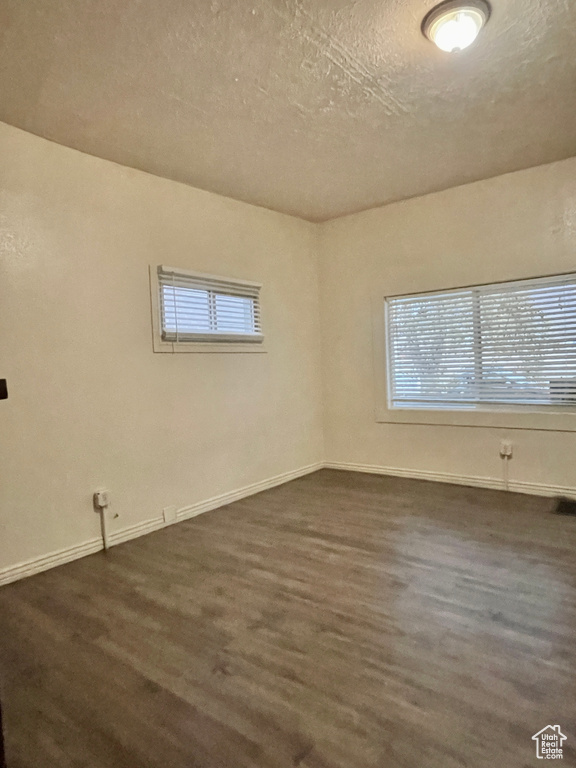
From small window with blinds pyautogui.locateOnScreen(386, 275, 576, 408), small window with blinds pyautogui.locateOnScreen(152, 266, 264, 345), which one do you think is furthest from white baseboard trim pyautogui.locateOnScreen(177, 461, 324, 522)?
small window with blinds pyautogui.locateOnScreen(152, 266, 264, 345)

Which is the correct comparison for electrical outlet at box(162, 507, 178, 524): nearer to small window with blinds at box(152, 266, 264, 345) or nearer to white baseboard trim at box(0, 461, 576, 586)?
white baseboard trim at box(0, 461, 576, 586)

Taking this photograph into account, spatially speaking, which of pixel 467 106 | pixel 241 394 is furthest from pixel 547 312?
pixel 241 394

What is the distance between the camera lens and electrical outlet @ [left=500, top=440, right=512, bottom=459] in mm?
4023

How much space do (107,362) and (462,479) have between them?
3.17 meters

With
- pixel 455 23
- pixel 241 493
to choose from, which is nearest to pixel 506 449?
pixel 241 493

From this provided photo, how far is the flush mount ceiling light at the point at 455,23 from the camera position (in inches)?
76.8

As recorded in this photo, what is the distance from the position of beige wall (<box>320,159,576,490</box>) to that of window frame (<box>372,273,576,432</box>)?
5 cm

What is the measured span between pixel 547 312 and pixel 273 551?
2.88 m

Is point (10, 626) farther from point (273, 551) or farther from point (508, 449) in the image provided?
point (508, 449)

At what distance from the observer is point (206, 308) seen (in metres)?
3.90

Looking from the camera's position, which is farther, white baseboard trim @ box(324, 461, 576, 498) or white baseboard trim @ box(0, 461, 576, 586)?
white baseboard trim @ box(324, 461, 576, 498)

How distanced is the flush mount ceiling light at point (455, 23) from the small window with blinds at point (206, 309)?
2251 millimetres

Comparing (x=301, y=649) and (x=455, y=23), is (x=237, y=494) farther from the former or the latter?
(x=455, y=23)

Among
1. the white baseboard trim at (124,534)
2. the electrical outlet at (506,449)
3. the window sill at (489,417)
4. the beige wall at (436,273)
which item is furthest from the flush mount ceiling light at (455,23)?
the white baseboard trim at (124,534)
